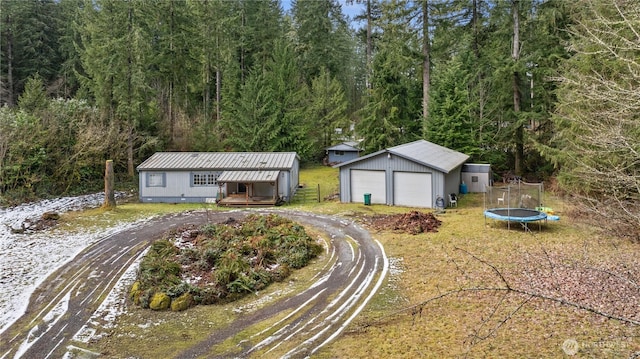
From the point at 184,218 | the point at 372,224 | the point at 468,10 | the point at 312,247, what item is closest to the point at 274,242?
the point at 312,247

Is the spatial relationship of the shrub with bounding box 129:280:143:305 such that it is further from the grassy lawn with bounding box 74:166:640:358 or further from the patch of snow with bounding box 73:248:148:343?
the grassy lawn with bounding box 74:166:640:358

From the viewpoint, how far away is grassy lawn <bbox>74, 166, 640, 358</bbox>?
25.2 ft

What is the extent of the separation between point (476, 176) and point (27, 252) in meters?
22.0

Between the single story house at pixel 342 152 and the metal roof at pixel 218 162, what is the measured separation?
1365cm

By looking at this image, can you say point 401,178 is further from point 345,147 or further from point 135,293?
point 345,147

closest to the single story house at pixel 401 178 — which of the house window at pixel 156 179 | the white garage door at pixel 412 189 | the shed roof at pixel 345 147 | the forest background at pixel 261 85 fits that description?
the white garage door at pixel 412 189

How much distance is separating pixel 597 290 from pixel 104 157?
1085 inches

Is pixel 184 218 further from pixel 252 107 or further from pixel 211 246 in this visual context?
pixel 252 107

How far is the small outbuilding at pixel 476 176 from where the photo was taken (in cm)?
2492

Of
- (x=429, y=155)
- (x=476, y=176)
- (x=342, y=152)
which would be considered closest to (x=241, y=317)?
A: (x=429, y=155)

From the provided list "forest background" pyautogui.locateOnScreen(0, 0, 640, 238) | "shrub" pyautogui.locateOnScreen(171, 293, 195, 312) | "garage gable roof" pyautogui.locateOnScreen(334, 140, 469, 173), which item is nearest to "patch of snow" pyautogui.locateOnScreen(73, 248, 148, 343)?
"shrub" pyautogui.locateOnScreen(171, 293, 195, 312)

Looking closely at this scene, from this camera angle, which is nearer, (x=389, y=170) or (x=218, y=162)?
(x=389, y=170)

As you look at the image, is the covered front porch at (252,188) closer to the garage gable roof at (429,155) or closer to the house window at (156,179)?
the house window at (156,179)

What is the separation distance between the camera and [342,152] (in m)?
39.6
